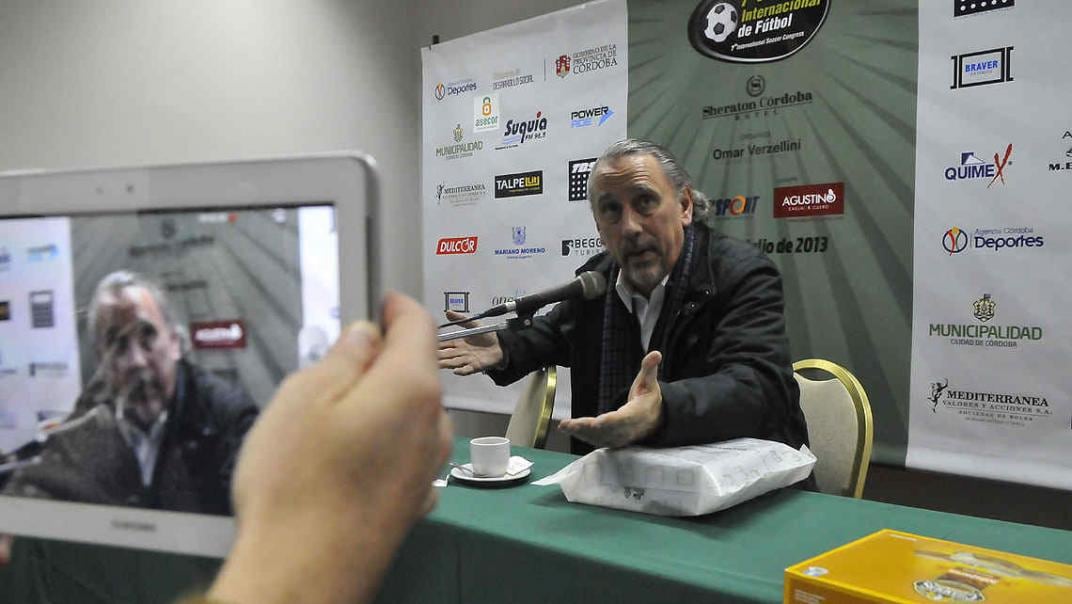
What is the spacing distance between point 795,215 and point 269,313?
241 centimetres

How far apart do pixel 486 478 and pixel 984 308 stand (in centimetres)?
Answer: 172

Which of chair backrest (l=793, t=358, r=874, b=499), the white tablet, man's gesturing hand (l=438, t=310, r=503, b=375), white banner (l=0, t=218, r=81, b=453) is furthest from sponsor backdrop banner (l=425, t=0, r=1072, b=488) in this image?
white banner (l=0, t=218, r=81, b=453)

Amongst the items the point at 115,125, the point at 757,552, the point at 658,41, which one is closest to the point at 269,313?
the point at 757,552

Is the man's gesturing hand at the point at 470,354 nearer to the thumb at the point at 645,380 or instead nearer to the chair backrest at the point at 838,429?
the thumb at the point at 645,380

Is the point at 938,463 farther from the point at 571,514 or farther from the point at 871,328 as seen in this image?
the point at 571,514

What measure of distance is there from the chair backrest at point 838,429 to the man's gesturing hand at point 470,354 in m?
0.74

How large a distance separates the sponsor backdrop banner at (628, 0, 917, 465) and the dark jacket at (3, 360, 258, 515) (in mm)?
2365

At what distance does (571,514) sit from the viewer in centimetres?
115

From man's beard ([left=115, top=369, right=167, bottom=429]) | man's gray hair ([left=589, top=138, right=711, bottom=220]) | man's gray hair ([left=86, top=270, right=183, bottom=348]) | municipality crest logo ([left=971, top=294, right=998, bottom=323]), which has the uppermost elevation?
man's gray hair ([left=589, top=138, right=711, bottom=220])

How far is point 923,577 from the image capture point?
0.75 meters

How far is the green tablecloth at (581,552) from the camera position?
35.8 inches

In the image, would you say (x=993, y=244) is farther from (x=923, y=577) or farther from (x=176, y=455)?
(x=176, y=455)

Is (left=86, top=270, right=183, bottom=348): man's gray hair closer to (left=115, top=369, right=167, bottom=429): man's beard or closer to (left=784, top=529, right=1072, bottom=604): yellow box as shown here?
(left=115, top=369, right=167, bottom=429): man's beard

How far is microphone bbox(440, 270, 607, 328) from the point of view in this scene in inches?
51.1
